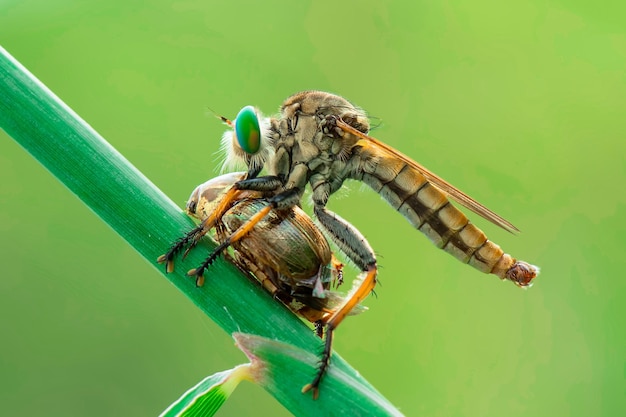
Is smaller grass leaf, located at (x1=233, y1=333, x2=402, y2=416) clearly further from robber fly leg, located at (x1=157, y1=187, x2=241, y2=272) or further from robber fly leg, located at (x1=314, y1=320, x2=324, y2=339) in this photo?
robber fly leg, located at (x1=314, y1=320, x2=324, y2=339)

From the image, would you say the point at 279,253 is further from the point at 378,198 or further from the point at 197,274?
the point at 378,198

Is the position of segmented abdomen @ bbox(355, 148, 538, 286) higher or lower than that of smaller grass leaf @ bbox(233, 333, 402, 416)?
higher

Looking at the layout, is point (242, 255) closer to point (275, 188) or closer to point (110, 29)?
point (275, 188)

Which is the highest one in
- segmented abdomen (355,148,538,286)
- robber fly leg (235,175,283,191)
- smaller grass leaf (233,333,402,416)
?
segmented abdomen (355,148,538,286)

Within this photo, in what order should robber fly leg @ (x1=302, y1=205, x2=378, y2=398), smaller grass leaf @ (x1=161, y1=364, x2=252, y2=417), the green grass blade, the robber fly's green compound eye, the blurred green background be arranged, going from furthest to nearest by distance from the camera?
the blurred green background, the robber fly's green compound eye, robber fly leg @ (x1=302, y1=205, x2=378, y2=398), the green grass blade, smaller grass leaf @ (x1=161, y1=364, x2=252, y2=417)

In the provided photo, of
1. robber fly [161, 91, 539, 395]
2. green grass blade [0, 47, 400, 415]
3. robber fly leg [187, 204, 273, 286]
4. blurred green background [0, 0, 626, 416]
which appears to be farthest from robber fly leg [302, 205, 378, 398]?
blurred green background [0, 0, 626, 416]

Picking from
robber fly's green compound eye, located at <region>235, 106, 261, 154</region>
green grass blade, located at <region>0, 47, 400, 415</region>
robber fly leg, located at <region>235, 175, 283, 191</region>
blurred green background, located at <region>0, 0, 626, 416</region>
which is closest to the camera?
green grass blade, located at <region>0, 47, 400, 415</region>

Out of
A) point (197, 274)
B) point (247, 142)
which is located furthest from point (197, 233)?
point (247, 142)

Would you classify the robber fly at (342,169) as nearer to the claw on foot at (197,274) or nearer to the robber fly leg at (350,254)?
the robber fly leg at (350,254)
